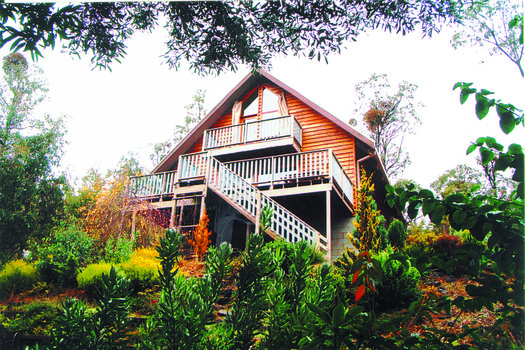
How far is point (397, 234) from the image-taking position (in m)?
3.03

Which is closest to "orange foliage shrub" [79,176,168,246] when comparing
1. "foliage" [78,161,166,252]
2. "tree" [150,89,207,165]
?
"foliage" [78,161,166,252]

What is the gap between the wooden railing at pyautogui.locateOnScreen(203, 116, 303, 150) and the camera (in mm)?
4324

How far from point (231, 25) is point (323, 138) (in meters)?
2.72

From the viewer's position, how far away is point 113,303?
100cm

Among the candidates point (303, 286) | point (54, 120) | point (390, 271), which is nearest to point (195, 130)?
point (54, 120)

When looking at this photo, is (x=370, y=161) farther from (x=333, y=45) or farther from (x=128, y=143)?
(x=128, y=143)

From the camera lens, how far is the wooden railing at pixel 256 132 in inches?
170

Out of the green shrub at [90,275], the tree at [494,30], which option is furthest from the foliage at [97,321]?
the tree at [494,30]

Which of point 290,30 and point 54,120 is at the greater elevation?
point 290,30

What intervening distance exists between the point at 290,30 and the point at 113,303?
2.33 meters

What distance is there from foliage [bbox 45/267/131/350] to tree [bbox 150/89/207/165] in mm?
1915

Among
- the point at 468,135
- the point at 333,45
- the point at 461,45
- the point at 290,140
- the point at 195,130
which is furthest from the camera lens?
the point at 290,140

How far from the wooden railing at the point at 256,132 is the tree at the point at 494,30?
7.13 ft

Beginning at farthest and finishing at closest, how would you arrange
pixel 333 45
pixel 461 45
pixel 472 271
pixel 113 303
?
pixel 333 45, pixel 461 45, pixel 472 271, pixel 113 303
